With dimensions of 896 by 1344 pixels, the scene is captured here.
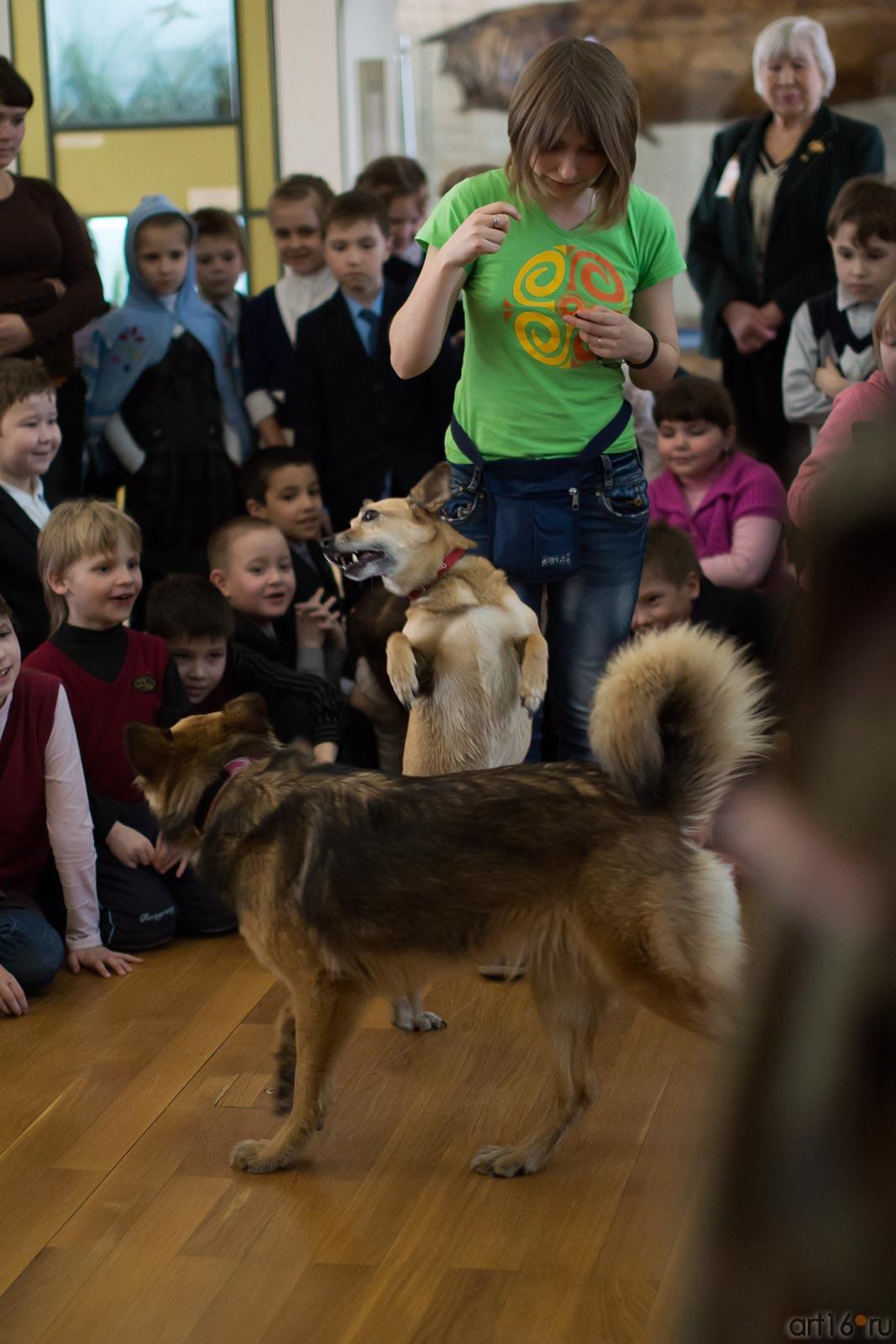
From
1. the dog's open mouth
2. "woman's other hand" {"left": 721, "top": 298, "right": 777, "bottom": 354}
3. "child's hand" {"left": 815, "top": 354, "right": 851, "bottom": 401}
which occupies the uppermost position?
"woman's other hand" {"left": 721, "top": 298, "right": 777, "bottom": 354}

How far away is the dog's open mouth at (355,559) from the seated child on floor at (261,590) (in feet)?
3.43

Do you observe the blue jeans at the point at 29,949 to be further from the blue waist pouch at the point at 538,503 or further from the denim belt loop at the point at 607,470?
the denim belt loop at the point at 607,470

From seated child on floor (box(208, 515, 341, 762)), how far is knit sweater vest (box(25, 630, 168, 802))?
1.44ft

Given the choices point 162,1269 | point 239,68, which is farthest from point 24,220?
point 239,68

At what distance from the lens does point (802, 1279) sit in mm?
705

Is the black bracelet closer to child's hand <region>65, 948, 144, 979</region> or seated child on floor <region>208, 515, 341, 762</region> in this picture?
seated child on floor <region>208, 515, 341, 762</region>

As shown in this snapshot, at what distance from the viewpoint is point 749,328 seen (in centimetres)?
514

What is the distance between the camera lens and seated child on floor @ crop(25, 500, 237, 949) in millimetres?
3621

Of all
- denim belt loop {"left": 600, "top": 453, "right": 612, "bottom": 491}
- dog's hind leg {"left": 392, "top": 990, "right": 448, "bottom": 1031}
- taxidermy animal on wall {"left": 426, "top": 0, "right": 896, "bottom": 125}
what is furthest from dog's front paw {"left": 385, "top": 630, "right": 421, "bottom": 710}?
taxidermy animal on wall {"left": 426, "top": 0, "right": 896, "bottom": 125}

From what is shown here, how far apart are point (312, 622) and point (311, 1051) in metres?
2.17

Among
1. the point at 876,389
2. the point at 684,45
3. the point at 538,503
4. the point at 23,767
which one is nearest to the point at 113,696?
the point at 23,767

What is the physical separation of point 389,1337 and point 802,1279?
4.94 feet

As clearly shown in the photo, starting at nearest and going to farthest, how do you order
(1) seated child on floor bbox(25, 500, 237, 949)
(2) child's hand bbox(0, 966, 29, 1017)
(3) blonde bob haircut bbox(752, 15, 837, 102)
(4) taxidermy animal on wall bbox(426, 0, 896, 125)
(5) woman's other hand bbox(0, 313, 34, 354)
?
(2) child's hand bbox(0, 966, 29, 1017), (1) seated child on floor bbox(25, 500, 237, 949), (5) woman's other hand bbox(0, 313, 34, 354), (3) blonde bob haircut bbox(752, 15, 837, 102), (4) taxidermy animal on wall bbox(426, 0, 896, 125)

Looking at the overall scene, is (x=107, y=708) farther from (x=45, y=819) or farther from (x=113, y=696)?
(x=45, y=819)
